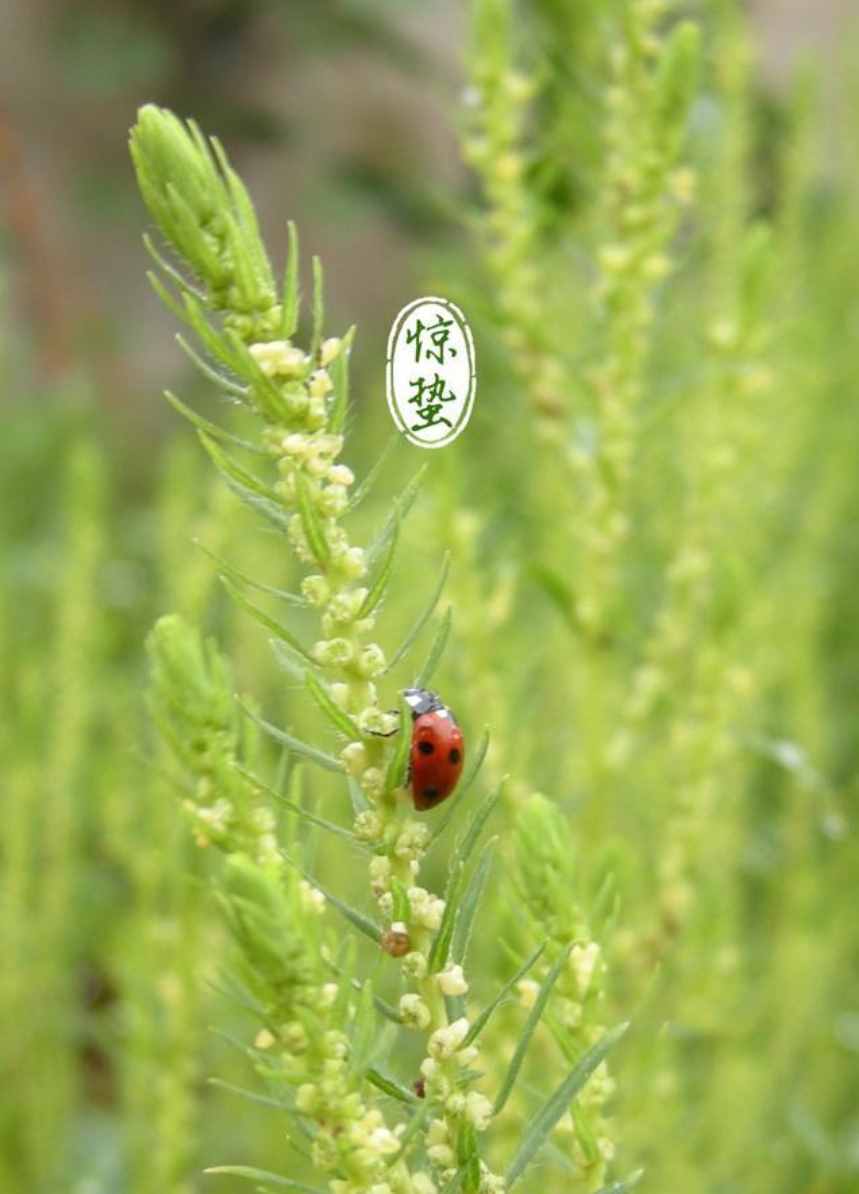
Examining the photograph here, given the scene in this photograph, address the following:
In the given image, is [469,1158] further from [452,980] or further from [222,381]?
[222,381]

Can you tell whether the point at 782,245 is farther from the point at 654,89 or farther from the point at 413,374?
the point at 413,374

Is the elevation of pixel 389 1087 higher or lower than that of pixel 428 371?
lower

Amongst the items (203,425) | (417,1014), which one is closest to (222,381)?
(203,425)

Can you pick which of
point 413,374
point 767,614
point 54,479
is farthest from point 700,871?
point 54,479

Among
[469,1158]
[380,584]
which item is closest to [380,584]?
[380,584]

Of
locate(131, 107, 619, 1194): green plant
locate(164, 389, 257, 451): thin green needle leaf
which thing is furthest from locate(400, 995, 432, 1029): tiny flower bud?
locate(164, 389, 257, 451): thin green needle leaf

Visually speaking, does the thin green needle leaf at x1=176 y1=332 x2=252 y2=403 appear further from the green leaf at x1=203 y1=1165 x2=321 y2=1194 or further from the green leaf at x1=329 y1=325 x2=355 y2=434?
the green leaf at x1=203 y1=1165 x2=321 y2=1194

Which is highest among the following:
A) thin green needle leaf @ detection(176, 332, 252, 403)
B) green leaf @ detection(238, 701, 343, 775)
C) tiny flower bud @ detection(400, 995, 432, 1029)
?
thin green needle leaf @ detection(176, 332, 252, 403)
